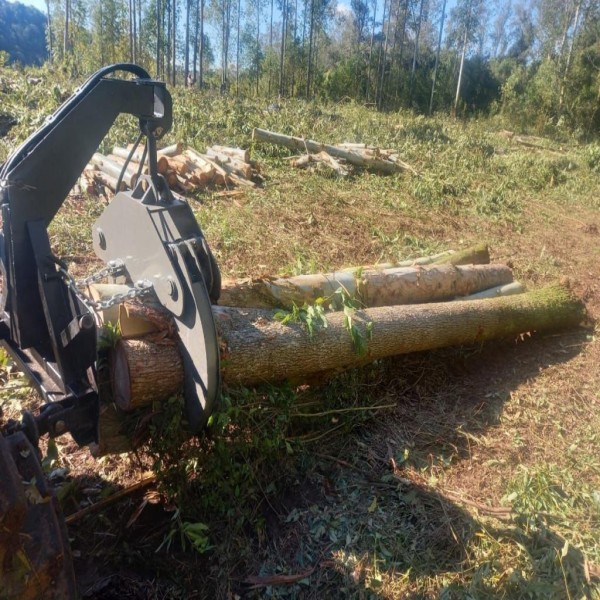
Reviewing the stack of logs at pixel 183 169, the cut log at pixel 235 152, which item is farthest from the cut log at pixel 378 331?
the cut log at pixel 235 152

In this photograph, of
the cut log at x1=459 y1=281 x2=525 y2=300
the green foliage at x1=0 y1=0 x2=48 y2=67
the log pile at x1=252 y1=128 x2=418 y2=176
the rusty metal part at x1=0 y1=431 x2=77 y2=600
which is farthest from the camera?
the green foliage at x1=0 y1=0 x2=48 y2=67

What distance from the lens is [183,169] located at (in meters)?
8.83

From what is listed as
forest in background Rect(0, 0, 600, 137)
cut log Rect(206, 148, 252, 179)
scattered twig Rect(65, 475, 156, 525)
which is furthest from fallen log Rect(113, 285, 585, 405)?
forest in background Rect(0, 0, 600, 137)

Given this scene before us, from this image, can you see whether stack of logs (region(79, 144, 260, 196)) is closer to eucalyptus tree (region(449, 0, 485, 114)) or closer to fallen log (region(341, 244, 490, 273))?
fallen log (region(341, 244, 490, 273))

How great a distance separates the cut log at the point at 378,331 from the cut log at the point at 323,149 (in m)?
6.70

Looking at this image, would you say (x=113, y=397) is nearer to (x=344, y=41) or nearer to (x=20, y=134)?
(x=20, y=134)

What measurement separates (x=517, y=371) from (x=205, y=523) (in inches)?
119

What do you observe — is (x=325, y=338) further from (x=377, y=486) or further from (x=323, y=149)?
(x=323, y=149)

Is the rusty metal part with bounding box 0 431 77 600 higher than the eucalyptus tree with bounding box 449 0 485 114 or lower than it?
lower

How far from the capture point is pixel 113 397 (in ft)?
10.1

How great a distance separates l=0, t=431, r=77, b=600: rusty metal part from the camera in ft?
5.67

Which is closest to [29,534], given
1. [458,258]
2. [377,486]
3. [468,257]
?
[377,486]

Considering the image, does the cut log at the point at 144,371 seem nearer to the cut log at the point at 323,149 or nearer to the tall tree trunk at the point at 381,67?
the cut log at the point at 323,149

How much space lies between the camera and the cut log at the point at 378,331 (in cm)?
338
